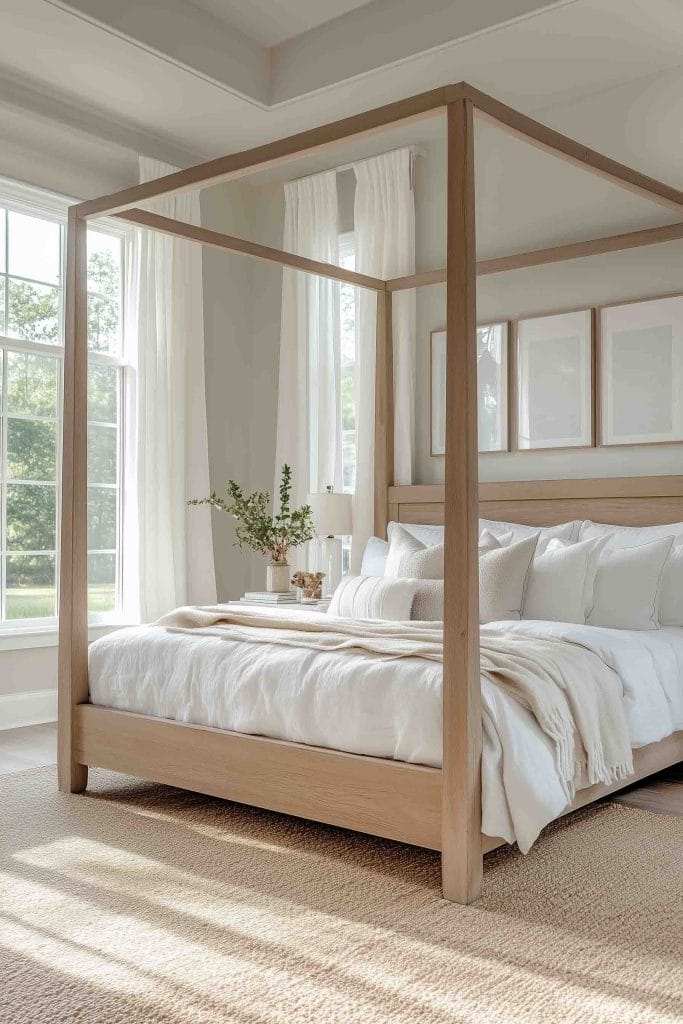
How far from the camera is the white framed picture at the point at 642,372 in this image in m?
4.58

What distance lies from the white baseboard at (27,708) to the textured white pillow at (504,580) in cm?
Answer: 241

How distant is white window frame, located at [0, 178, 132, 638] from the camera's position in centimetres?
500

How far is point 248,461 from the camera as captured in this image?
20.6 ft

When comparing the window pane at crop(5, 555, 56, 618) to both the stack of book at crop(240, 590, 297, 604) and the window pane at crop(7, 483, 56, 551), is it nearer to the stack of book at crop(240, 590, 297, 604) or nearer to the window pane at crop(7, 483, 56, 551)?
the window pane at crop(7, 483, 56, 551)

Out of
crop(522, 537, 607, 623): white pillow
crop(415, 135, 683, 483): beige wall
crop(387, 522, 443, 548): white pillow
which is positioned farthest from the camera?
crop(387, 522, 443, 548): white pillow

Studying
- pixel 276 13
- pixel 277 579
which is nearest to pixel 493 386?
pixel 277 579

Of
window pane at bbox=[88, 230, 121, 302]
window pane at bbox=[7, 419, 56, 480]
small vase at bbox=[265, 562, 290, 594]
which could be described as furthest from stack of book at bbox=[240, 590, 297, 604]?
window pane at bbox=[88, 230, 121, 302]

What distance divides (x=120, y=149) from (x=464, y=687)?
3885 millimetres

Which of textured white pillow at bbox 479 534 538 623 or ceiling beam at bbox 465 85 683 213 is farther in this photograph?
textured white pillow at bbox 479 534 538 623

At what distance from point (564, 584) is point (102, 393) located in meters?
2.82

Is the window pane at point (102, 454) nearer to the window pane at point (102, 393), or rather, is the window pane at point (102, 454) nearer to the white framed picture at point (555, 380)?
the window pane at point (102, 393)

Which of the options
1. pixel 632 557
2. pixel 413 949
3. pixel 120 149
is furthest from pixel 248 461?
pixel 413 949

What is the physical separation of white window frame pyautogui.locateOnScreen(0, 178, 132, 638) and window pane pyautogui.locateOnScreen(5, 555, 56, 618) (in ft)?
0.10

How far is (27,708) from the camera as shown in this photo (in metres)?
5.03
